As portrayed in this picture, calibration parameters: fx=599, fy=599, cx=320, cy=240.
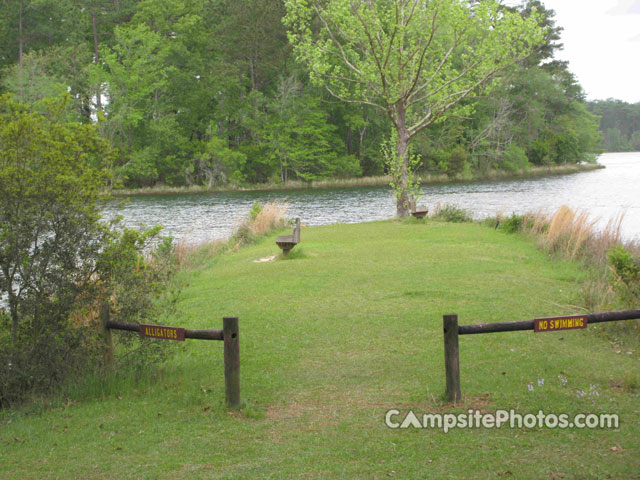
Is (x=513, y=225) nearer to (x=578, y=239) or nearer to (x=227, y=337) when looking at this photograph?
(x=578, y=239)

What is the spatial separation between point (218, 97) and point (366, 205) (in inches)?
1339

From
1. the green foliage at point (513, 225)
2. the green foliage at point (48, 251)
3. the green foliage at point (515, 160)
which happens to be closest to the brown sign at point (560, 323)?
the green foliage at point (48, 251)

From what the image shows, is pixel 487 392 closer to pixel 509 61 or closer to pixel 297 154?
pixel 509 61

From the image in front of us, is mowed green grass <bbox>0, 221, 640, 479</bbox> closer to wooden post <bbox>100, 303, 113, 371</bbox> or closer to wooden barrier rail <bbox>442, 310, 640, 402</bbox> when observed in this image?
wooden post <bbox>100, 303, 113, 371</bbox>

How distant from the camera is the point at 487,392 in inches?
254

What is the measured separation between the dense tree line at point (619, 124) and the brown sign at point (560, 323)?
572ft

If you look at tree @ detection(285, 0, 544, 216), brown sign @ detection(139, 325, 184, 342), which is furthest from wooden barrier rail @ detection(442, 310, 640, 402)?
tree @ detection(285, 0, 544, 216)

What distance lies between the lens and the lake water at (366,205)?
3122cm

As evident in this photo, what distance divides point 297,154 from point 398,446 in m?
60.6

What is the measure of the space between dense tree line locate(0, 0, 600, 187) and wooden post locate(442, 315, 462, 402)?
2195 inches

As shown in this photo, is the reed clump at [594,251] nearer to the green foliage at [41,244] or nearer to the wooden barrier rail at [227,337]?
the wooden barrier rail at [227,337]

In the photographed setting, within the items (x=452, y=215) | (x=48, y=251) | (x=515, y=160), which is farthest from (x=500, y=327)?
(x=515, y=160)

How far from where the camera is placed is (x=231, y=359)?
237 inches

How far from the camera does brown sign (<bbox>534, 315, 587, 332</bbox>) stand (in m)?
5.79
